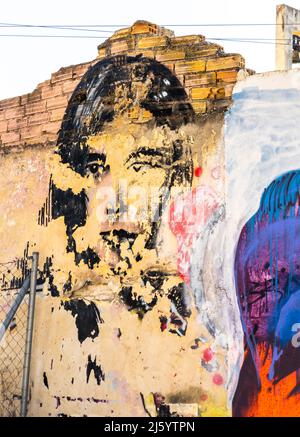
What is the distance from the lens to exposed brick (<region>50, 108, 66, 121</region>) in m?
7.93

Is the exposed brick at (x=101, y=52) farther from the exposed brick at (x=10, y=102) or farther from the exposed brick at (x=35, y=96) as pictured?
the exposed brick at (x=10, y=102)

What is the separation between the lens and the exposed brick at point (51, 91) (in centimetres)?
798

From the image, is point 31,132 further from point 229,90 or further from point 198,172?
point 229,90

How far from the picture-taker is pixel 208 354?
6734mm

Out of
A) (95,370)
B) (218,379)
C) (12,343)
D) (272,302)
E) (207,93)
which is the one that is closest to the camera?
(272,302)

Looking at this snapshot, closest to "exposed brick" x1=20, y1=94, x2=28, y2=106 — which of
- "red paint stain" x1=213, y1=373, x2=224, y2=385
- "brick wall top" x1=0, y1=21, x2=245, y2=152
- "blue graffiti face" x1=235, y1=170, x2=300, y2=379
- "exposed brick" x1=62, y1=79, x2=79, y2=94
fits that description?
"brick wall top" x1=0, y1=21, x2=245, y2=152

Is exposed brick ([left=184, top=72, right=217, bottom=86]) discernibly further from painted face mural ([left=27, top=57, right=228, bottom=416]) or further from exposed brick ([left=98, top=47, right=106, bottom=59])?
exposed brick ([left=98, top=47, right=106, bottom=59])

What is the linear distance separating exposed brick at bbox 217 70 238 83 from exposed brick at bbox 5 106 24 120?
217cm

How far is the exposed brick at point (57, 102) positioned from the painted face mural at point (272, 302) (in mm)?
2209

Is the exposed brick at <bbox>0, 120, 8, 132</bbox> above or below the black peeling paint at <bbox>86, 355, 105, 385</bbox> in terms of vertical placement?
above

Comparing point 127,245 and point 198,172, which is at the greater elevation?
point 198,172

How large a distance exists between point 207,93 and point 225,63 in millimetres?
265

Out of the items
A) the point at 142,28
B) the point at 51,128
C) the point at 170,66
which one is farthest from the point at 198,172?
the point at 51,128

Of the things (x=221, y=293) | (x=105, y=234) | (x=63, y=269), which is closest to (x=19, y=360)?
(x=63, y=269)
